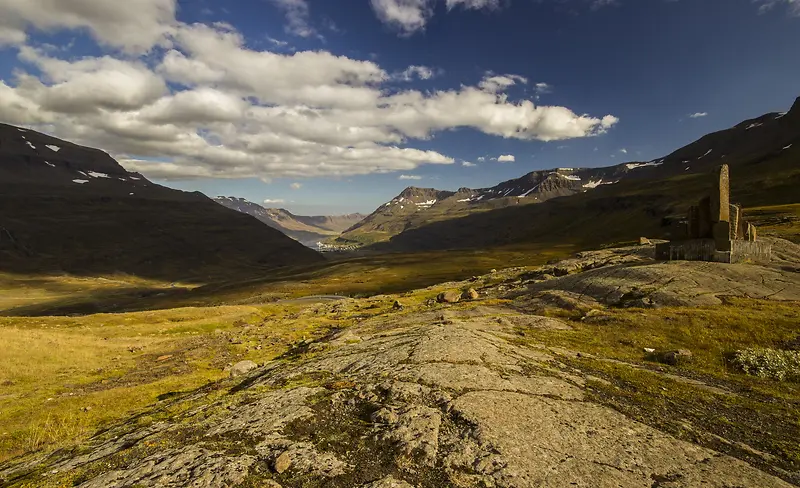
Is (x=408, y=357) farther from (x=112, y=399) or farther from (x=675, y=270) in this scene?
(x=675, y=270)

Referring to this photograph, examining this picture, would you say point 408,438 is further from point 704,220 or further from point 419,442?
point 704,220

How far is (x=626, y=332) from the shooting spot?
77.3ft

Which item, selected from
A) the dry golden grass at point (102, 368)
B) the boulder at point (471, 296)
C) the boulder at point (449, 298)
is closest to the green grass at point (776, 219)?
the boulder at point (471, 296)

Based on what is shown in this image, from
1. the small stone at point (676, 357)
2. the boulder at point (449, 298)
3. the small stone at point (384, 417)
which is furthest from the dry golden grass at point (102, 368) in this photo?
the small stone at point (676, 357)

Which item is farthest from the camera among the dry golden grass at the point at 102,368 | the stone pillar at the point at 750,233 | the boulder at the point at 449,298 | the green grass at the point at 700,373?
the boulder at the point at 449,298

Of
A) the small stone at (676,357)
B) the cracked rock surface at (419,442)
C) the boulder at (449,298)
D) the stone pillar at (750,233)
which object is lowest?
the boulder at (449,298)

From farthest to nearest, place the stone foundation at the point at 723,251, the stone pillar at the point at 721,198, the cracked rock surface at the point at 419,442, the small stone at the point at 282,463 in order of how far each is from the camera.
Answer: the stone pillar at the point at 721,198, the stone foundation at the point at 723,251, the small stone at the point at 282,463, the cracked rock surface at the point at 419,442

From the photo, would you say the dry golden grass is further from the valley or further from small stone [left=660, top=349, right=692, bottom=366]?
small stone [left=660, top=349, right=692, bottom=366]

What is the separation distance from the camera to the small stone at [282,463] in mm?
8656

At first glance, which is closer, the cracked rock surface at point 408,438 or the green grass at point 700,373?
the cracked rock surface at point 408,438

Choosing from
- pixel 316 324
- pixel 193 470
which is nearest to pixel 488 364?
pixel 193 470

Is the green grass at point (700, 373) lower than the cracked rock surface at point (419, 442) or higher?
lower

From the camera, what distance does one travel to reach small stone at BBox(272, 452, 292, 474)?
8.66 meters

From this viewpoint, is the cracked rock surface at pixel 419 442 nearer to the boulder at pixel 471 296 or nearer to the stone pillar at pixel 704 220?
the boulder at pixel 471 296
